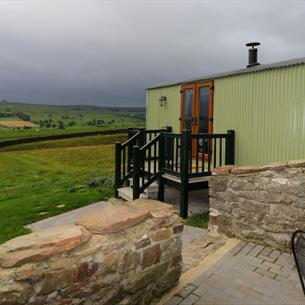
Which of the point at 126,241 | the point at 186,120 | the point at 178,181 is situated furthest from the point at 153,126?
the point at 126,241

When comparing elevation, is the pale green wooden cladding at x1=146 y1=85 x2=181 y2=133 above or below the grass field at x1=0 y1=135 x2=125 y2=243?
above

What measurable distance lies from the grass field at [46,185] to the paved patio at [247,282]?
3866mm

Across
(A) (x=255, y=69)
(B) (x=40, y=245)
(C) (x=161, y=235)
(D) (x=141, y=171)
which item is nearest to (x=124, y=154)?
(D) (x=141, y=171)

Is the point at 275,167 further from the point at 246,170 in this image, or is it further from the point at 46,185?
the point at 46,185

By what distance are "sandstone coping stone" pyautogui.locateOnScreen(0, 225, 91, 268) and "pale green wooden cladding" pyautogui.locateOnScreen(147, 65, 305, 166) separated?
14.8 ft

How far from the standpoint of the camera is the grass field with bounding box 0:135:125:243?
7.10 meters

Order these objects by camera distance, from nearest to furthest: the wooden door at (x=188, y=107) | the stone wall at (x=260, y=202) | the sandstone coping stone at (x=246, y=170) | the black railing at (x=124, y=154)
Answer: the stone wall at (x=260, y=202), the sandstone coping stone at (x=246, y=170), the black railing at (x=124, y=154), the wooden door at (x=188, y=107)

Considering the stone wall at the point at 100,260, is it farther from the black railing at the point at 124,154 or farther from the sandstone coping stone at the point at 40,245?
the black railing at the point at 124,154

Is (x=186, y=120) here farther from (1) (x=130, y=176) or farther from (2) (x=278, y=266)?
(2) (x=278, y=266)

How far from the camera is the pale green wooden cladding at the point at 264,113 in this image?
18.1ft

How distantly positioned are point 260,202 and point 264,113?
7.83ft

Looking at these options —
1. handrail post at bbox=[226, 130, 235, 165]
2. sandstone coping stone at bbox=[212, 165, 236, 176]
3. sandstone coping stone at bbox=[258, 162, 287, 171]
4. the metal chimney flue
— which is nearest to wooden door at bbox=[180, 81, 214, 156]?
handrail post at bbox=[226, 130, 235, 165]

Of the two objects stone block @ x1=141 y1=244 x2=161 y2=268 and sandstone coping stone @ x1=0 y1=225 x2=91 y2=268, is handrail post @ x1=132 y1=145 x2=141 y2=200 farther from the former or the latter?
sandstone coping stone @ x1=0 y1=225 x2=91 y2=268

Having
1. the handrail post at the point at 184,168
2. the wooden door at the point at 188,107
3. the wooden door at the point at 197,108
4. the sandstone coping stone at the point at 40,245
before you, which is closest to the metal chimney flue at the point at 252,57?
the wooden door at the point at 197,108
